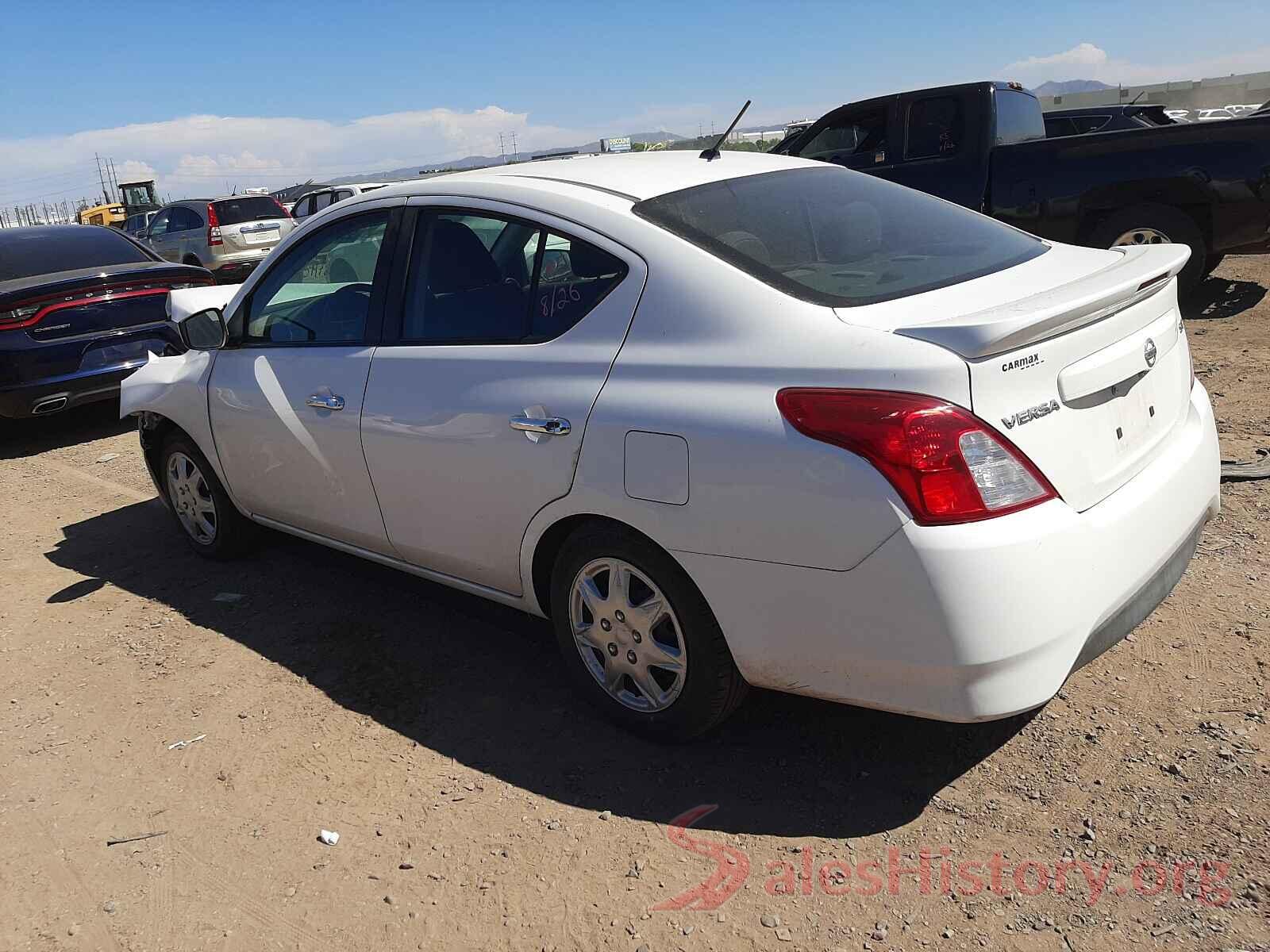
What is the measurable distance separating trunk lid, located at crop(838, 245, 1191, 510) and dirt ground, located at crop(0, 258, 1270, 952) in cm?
87

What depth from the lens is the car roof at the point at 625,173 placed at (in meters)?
3.19

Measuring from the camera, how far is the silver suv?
1722cm

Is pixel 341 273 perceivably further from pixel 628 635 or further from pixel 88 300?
pixel 88 300

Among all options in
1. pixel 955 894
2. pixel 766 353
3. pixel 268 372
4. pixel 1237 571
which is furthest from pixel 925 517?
pixel 268 372

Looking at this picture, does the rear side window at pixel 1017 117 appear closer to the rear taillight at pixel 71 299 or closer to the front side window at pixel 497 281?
the front side window at pixel 497 281

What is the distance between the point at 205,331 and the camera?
14.5ft

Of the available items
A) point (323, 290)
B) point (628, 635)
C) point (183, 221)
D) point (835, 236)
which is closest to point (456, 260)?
point (323, 290)

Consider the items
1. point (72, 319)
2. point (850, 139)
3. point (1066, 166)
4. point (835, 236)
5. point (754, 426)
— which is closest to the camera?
point (754, 426)

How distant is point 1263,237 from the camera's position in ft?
24.2

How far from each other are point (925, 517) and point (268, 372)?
2886mm

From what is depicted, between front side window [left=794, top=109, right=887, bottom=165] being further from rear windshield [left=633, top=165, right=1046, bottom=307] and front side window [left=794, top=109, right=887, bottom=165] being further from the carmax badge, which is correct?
the carmax badge

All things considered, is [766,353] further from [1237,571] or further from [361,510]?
[1237,571]

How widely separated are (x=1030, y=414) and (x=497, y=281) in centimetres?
178

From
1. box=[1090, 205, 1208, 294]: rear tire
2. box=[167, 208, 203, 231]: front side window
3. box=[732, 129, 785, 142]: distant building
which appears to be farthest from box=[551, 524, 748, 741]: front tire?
box=[167, 208, 203, 231]: front side window
